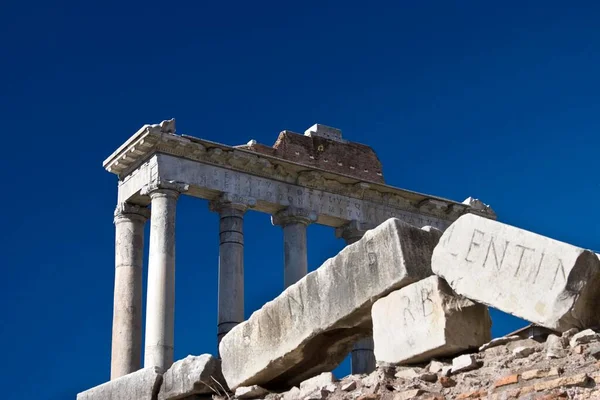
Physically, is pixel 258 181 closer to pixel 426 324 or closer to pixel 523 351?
pixel 426 324

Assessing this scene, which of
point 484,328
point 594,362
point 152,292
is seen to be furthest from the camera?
point 152,292

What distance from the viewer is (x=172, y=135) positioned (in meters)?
23.3

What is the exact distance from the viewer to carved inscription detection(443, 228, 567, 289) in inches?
209

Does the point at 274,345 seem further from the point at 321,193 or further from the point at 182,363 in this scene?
the point at 321,193

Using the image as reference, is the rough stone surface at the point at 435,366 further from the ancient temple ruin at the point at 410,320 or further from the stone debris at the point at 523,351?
the stone debris at the point at 523,351

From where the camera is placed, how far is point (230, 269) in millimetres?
23891

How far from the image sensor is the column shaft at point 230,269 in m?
23.5

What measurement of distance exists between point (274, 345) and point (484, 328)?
171 centimetres

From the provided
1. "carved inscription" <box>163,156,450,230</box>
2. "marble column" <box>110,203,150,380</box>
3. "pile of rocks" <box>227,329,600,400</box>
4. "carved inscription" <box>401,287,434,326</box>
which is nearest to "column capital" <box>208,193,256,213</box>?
"carved inscription" <box>163,156,450,230</box>

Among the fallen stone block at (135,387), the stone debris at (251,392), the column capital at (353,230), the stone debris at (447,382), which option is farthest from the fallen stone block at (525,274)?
the column capital at (353,230)

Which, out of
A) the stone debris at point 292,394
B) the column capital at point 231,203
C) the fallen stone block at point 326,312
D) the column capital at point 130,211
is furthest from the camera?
the column capital at point 130,211

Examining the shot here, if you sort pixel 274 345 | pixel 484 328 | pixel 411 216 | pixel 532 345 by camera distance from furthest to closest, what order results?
pixel 411 216 < pixel 274 345 < pixel 484 328 < pixel 532 345

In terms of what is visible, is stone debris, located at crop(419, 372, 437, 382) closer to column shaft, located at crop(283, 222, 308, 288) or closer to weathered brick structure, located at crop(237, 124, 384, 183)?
column shaft, located at crop(283, 222, 308, 288)

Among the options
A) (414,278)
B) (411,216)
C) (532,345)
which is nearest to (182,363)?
(414,278)
